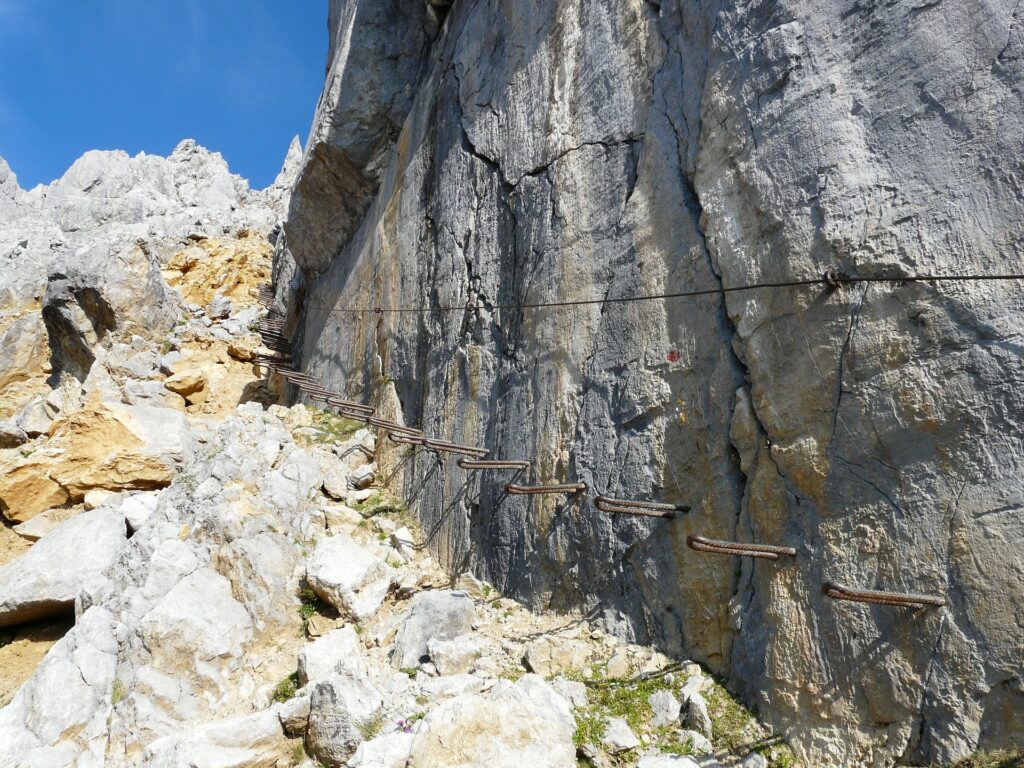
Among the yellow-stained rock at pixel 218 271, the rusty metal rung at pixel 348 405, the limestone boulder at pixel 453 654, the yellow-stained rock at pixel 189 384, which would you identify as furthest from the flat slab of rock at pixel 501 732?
the yellow-stained rock at pixel 218 271

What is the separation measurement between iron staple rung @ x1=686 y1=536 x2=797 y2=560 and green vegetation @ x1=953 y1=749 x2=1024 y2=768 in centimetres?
118

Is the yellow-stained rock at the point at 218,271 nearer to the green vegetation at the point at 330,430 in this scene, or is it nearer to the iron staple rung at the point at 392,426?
the green vegetation at the point at 330,430

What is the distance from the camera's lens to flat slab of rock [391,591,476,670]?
5.01m

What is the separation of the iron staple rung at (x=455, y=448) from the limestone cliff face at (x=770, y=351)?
0.18 m

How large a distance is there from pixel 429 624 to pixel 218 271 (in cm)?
2022

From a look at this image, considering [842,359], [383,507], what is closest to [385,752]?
[842,359]

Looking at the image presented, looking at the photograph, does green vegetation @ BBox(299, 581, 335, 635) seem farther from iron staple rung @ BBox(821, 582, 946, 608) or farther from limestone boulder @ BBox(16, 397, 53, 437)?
limestone boulder @ BBox(16, 397, 53, 437)

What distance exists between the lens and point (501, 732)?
365 cm

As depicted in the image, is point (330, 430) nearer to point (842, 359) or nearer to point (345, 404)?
point (345, 404)

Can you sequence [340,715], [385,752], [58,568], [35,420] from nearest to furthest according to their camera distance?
[385,752], [340,715], [58,568], [35,420]

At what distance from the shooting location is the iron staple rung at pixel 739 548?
3590 mm

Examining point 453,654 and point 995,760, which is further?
point 453,654

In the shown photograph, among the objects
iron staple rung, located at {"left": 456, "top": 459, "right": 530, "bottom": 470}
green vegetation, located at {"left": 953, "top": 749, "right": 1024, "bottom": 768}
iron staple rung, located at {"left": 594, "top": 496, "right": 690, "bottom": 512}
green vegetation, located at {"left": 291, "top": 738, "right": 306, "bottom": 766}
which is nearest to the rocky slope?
green vegetation, located at {"left": 291, "top": 738, "right": 306, "bottom": 766}

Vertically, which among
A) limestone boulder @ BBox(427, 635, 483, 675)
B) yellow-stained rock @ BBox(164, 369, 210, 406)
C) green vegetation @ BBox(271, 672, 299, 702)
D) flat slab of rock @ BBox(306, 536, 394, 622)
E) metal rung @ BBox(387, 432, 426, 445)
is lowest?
green vegetation @ BBox(271, 672, 299, 702)
